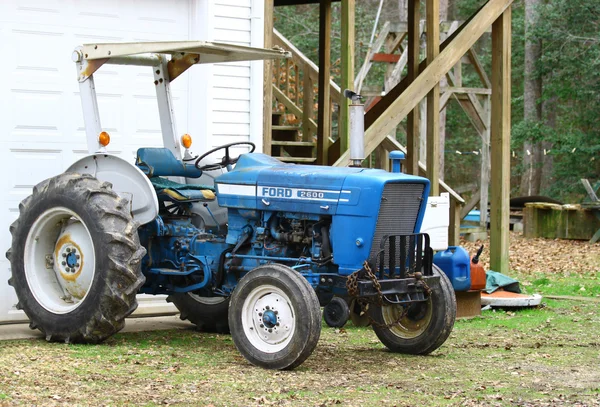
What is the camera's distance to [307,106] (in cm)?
1422

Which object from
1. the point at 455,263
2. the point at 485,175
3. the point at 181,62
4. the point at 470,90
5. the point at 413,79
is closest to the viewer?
the point at 181,62

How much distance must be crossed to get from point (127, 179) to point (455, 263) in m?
3.06

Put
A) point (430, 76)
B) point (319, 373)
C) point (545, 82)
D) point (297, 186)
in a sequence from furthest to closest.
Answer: point (545, 82), point (430, 76), point (297, 186), point (319, 373)

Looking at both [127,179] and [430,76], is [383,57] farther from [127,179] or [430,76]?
[127,179]

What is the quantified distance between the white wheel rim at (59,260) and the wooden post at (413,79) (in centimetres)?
535

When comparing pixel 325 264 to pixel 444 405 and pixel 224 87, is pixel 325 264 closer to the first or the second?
pixel 444 405

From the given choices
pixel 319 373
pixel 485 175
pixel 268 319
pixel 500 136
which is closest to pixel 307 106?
pixel 500 136

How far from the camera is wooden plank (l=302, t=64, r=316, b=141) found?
14.2 metres

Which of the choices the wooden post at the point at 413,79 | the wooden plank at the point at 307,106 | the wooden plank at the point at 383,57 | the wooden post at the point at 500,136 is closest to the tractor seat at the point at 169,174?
the wooden post at the point at 413,79

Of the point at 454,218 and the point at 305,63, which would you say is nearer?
the point at 305,63

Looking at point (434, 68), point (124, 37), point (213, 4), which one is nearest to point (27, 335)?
point (124, 37)

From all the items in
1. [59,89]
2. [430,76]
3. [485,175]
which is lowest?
[485,175]

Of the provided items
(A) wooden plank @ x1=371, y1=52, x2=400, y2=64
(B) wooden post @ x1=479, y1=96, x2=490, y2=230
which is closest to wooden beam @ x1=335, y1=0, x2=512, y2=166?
(A) wooden plank @ x1=371, y1=52, x2=400, y2=64

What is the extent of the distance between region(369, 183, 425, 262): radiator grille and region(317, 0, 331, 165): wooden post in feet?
19.4
